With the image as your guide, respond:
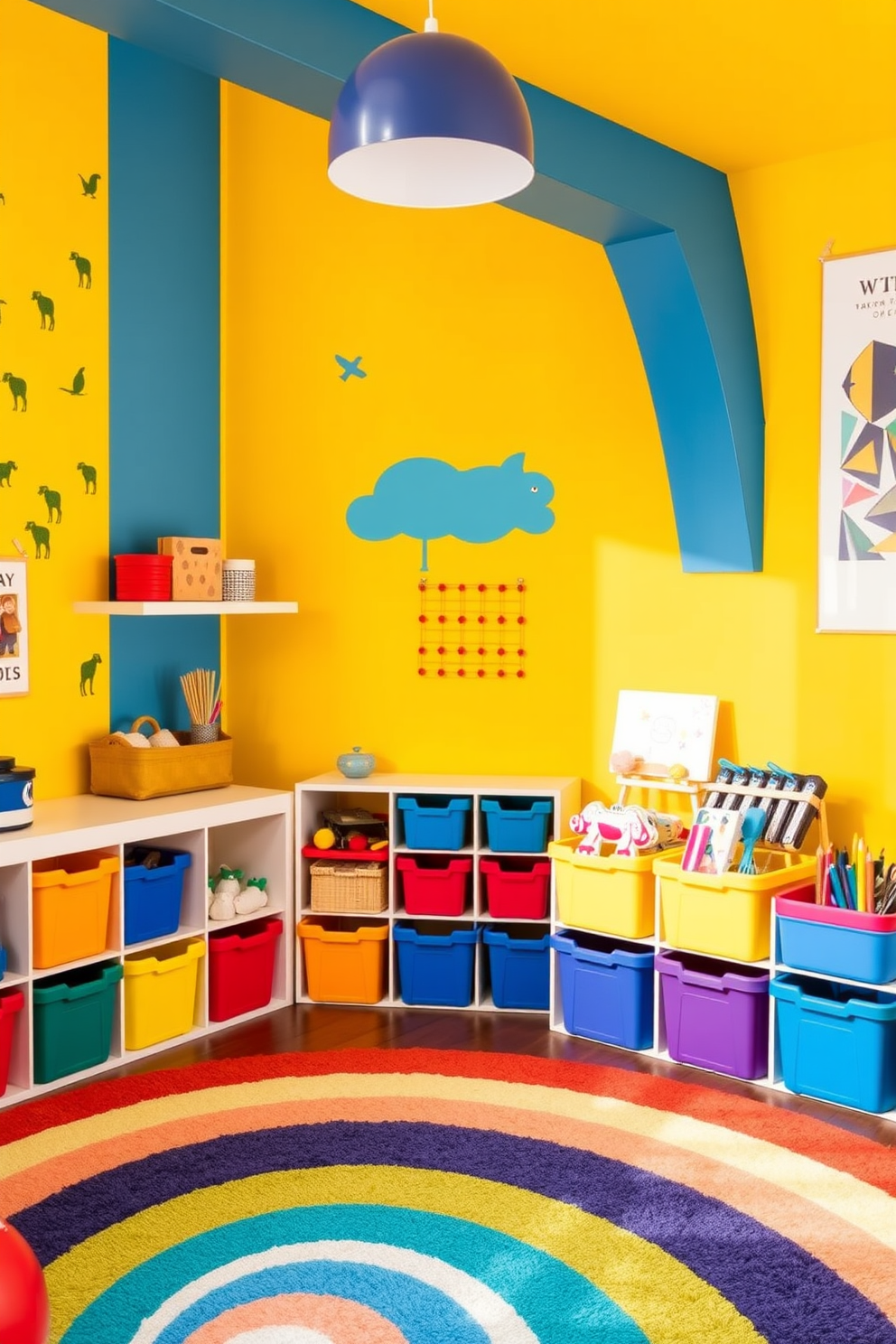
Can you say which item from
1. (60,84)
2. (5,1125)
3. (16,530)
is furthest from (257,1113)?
(60,84)

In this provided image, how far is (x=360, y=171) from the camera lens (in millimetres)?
2068

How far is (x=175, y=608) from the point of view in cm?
434

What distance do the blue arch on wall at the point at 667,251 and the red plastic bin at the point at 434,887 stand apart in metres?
1.28

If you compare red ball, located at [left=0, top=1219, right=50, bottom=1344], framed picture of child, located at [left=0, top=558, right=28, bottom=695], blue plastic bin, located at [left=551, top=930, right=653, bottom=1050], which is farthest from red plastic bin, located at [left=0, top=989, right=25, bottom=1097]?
red ball, located at [left=0, top=1219, right=50, bottom=1344]

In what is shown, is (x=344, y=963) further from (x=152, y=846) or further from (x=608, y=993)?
(x=608, y=993)

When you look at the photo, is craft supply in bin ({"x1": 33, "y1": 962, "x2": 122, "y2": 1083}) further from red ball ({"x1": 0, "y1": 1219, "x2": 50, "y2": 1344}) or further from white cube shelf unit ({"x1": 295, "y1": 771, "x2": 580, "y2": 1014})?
red ball ({"x1": 0, "y1": 1219, "x2": 50, "y2": 1344})

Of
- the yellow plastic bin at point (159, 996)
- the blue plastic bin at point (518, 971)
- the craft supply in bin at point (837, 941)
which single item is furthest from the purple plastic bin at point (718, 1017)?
the yellow plastic bin at point (159, 996)

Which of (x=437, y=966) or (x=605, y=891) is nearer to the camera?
(x=605, y=891)

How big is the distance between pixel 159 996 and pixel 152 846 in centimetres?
51

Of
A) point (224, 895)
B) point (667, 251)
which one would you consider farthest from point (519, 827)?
point (667, 251)

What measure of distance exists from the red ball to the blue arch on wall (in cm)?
237

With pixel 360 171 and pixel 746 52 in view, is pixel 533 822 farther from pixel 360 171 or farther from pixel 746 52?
pixel 360 171

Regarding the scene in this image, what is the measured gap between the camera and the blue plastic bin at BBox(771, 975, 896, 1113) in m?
3.47

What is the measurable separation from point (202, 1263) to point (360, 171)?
214 centimetres
